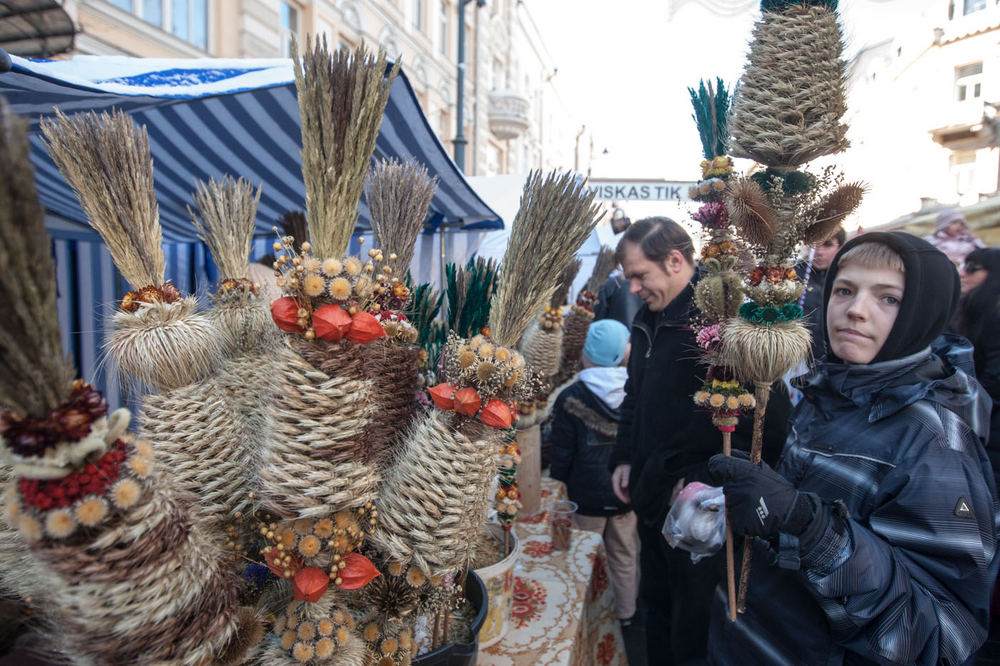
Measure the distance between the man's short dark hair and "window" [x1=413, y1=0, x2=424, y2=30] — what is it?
1258 cm

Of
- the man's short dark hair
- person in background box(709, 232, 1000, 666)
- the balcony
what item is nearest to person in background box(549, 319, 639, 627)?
the man's short dark hair

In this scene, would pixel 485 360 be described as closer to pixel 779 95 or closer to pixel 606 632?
pixel 779 95

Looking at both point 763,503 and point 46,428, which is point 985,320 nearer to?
point 763,503

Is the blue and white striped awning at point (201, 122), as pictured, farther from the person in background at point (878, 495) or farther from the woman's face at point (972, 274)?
the woman's face at point (972, 274)

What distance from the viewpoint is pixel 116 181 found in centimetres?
79

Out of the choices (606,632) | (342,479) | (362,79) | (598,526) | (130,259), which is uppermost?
(362,79)

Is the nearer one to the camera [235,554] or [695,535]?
[235,554]

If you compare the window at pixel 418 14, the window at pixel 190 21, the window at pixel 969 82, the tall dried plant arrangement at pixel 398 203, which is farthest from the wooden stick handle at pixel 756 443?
the window at pixel 969 82

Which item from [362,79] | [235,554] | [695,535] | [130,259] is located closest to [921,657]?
[695,535]

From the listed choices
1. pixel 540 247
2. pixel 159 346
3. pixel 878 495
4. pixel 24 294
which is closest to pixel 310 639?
pixel 159 346

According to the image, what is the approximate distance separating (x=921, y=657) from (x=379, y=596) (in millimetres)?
1161

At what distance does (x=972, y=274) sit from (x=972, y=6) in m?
12.2

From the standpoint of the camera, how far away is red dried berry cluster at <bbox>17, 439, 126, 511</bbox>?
0.48 meters

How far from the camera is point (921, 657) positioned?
42.5 inches
